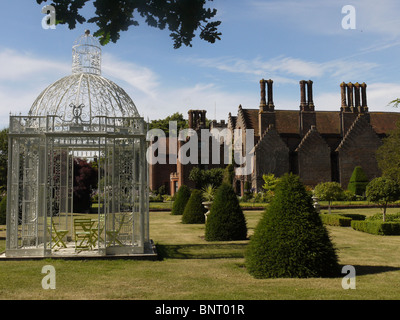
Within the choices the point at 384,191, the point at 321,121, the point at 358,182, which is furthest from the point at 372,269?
the point at 321,121

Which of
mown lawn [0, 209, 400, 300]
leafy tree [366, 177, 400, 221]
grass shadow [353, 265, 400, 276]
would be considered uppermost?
leafy tree [366, 177, 400, 221]

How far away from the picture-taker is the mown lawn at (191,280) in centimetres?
686

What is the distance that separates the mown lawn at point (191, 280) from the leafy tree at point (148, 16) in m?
4.14

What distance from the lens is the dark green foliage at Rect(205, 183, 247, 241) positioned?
1445 centimetres

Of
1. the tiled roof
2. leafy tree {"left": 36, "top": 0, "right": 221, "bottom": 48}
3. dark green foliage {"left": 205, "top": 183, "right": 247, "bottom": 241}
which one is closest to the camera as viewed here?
leafy tree {"left": 36, "top": 0, "right": 221, "bottom": 48}

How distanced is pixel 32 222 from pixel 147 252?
355 cm

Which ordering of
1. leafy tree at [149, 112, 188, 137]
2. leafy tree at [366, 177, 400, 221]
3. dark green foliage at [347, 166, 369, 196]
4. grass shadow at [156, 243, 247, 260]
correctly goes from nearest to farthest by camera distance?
grass shadow at [156, 243, 247, 260] < leafy tree at [366, 177, 400, 221] < dark green foliage at [347, 166, 369, 196] < leafy tree at [149, 112, 188, 137]

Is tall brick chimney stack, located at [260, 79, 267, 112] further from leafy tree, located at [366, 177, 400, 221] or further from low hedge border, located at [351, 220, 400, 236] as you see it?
low hedge border, located at [351, 220, 400, 236]

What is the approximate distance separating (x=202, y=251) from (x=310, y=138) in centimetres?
3610

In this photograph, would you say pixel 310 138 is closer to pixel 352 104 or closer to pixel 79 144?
pixel 352 104

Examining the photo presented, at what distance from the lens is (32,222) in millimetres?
11859

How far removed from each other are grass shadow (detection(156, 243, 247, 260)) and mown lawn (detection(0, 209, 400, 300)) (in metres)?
0.03

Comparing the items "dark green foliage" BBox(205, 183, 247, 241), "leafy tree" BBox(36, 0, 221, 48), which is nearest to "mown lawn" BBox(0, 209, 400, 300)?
"dark green foliage" BBox(205, 183, 247, 241)
